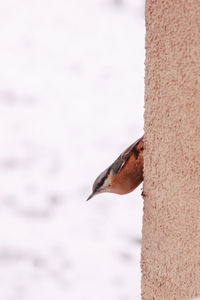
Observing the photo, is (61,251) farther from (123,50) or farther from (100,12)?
(100,12)

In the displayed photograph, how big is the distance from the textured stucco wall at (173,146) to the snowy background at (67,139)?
100 inches

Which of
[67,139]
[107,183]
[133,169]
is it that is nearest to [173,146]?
[133,169]

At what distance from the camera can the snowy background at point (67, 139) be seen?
13.1 ft

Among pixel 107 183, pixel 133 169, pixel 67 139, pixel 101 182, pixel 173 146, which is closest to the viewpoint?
pixel 173 146

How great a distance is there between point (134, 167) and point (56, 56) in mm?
4728

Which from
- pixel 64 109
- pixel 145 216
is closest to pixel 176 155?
pixel 145 216

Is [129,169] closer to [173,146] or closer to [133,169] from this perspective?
[133,169]

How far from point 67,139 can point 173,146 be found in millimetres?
3998

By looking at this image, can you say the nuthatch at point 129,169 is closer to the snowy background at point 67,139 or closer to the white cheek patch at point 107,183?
the white cheek patch at point 107,183

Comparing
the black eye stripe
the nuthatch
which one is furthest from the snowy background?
the nuthatch

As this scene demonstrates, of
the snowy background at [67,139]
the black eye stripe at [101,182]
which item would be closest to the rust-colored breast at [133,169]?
the black eye stripe at [101,182]

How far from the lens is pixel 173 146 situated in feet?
3.89

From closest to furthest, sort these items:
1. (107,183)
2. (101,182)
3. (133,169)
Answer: (133,169), (107,183), (101,182)

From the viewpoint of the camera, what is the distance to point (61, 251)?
4.15m
